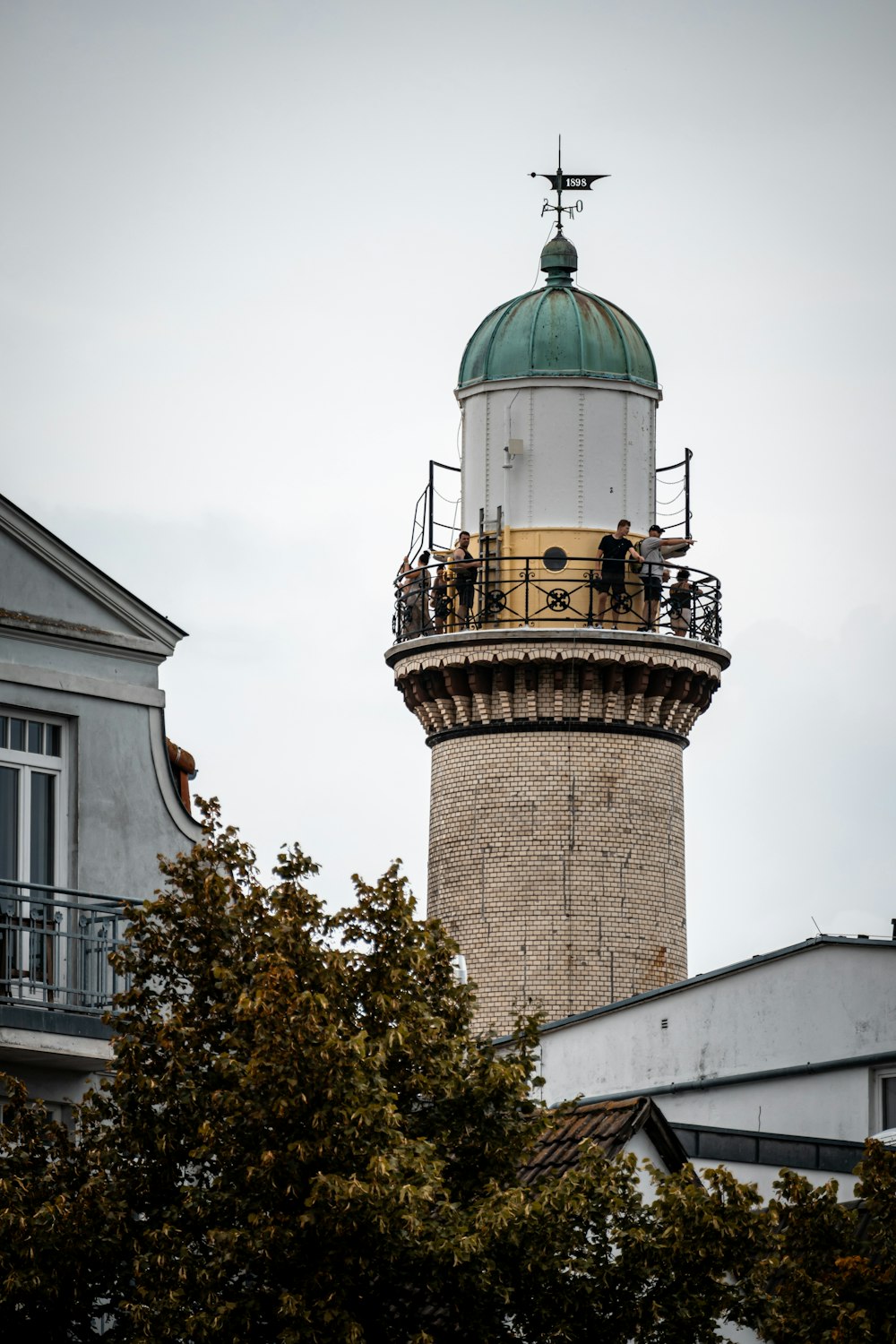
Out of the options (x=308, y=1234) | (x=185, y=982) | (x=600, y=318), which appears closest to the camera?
(x=308, y=1234)

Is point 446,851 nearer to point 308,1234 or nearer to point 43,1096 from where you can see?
point 43,1096

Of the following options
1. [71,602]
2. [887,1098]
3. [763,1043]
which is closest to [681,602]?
[763,1043]

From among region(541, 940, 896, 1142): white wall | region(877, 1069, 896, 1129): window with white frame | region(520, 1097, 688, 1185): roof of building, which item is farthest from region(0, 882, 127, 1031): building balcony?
region(877, 1069, 896, 1129): window with white frame

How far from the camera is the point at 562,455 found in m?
57.8

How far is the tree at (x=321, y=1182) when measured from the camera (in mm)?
26188

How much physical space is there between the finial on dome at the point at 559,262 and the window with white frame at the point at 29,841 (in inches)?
1190

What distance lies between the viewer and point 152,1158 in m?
27.3

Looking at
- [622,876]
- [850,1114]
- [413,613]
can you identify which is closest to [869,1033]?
[850,1114]

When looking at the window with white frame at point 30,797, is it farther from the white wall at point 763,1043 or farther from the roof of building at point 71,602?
the white wall at point 763,1043

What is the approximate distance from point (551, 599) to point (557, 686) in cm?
156

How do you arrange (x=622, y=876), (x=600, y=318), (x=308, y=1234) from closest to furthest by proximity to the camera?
(x=308, y=1234) → (x=622, y=876) → (x=600, y=318)

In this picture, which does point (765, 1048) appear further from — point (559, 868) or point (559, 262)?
point (559, 262)

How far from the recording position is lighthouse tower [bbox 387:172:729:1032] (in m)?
55.3

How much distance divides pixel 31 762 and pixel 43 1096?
3.13 meters
